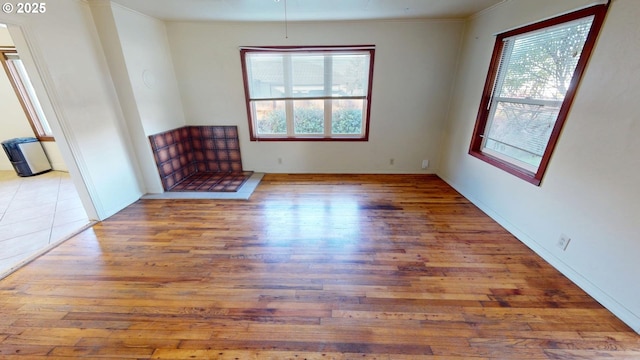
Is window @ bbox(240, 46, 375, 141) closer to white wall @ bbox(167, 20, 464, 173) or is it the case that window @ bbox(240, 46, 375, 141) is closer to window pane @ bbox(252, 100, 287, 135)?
window pane @ bbox(252, 100, 287, 135)

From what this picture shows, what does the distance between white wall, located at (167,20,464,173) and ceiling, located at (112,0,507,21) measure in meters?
0.21

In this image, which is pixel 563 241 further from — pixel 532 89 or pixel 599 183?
pixel 532 89

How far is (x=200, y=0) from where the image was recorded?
2641 millimetres

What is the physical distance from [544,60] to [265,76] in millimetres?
3471

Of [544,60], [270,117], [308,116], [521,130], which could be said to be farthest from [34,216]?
[544,60]

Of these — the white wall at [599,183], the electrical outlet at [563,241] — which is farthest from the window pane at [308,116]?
the electrical outlet at [563,241]

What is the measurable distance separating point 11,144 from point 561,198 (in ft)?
25.1

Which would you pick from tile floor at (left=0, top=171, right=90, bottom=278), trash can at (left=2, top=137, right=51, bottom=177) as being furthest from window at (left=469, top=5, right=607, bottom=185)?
trash can at (left=2, top=137, right=51, bottom=177)

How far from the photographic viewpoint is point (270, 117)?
164 inches

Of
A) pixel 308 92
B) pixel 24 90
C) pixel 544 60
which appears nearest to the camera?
pixel 544 60

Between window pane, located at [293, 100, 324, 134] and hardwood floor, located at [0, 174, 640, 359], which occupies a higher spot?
window pane, located at [293, 100, 324, 134]

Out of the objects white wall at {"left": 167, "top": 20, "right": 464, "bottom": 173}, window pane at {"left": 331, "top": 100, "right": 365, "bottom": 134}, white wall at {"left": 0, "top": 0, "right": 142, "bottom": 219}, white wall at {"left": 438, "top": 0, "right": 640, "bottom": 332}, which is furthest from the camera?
window pane at {"left": 331, "top": 100, "right": 365, "bottom": 134}

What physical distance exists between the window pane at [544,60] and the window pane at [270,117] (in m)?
3.06

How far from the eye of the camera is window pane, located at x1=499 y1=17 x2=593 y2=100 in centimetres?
204
